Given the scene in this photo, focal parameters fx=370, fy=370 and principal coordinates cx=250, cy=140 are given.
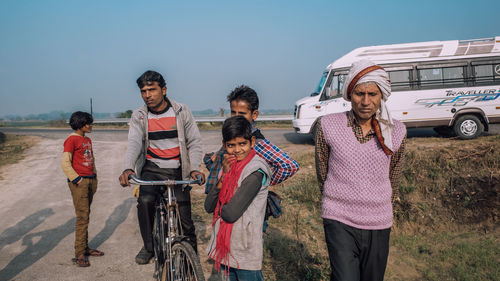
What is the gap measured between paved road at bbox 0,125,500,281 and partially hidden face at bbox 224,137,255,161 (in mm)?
2407

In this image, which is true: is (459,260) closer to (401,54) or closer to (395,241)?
(395,241)

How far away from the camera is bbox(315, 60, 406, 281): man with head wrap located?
2.56m

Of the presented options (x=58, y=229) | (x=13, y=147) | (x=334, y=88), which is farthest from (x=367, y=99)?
(x=13, y=147)

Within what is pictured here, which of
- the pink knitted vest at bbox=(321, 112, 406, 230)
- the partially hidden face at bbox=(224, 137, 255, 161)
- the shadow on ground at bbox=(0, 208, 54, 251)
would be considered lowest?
the shadow on ground at bbox=(0, 208, 54, 251)

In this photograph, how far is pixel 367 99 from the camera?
2586 mm

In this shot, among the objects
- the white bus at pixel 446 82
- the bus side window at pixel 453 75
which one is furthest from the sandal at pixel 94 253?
the bus side window at pixel 453 75

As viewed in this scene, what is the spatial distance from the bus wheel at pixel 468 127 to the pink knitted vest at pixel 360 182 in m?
11.3

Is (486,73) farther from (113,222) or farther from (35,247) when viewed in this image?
(35,247)

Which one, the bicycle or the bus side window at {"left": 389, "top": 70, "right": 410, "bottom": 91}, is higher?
the bus side window at {"left": 389, "top": 70, "right": 410, "bottom": 91}

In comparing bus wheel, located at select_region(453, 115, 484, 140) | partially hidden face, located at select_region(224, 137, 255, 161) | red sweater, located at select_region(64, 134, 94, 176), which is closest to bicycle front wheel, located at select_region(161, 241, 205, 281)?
partially hidden face, located at select_region(224, 137, 255, 161)

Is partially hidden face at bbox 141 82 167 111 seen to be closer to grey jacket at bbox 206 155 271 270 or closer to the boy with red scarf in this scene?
the boy with red scarf

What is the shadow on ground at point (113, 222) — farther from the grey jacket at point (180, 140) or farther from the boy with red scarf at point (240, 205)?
the boy with red scarf at point (240, 205)

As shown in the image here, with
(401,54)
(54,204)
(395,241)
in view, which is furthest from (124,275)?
(401,54)

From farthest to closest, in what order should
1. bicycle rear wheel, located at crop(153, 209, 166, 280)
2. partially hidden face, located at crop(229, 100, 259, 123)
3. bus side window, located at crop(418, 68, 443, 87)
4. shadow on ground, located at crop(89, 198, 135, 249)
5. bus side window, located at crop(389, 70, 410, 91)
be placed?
bus side window, located at crop(389, 70, 410, 91), bus side window, located at crop(418, 68, 443, 87), shadow on ground, located at crop(89, 198, 135, 249), bicycle rear wheel, located at crop(153, 209, 166, 280), partially hidden face, located at crop(229, 100, 259, 123)
